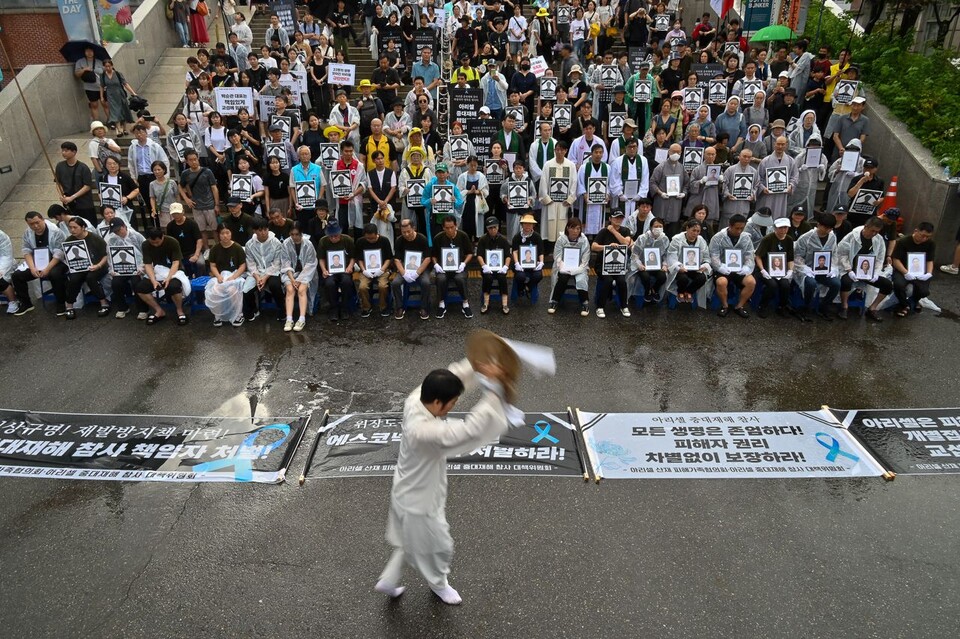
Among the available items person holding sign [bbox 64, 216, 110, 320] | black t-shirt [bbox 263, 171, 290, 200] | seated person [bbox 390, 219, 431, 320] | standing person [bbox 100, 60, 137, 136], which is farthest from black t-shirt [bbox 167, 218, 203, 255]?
standing person [bbox 100, 60, 137, 136]

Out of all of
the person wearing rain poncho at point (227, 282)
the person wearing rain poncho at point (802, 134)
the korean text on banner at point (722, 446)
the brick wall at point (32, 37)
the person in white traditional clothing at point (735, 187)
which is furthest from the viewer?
the brick wall at point (32, 37)

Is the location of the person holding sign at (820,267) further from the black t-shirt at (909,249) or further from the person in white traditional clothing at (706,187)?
the person in white traditional clothing at (706,187)

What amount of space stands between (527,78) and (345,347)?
8.41m

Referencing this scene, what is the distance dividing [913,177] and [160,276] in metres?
14.0

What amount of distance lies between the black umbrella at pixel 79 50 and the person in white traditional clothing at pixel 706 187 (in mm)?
13826

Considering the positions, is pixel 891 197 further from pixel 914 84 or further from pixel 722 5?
pixel 722 5

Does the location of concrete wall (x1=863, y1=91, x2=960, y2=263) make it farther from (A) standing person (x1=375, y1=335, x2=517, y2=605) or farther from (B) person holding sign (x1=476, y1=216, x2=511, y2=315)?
(A) standing person (x1=375, y1=335, x2=517, y2=605)

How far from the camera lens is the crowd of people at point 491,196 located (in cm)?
1038

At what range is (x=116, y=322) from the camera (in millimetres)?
10305

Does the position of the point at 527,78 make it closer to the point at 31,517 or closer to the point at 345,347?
the point at 345,347

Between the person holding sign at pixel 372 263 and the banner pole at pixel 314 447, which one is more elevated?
the person holding sign at pixel 372 263

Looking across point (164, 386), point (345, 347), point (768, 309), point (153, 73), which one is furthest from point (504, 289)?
point (153, 73)

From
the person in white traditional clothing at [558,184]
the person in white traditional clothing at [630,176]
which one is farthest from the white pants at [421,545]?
the person in white traditional clothing at [630,176]

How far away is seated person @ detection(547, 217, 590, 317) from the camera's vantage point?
10.5 meters
